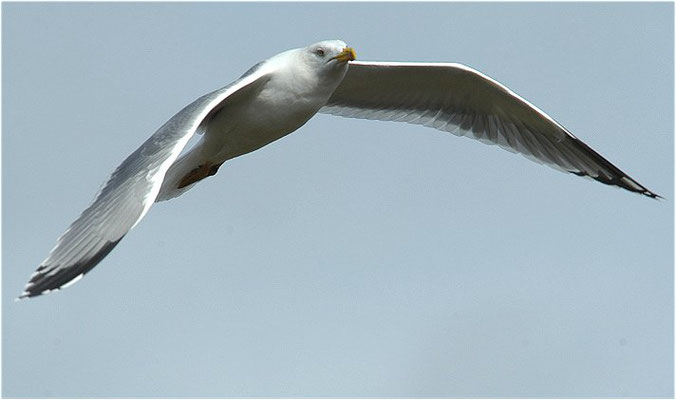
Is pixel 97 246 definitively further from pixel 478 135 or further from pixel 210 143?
pixel 478 135

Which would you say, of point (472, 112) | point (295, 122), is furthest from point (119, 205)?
point (472, 112)

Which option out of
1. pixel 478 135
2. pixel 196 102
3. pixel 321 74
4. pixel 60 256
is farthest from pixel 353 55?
pixel 60 256

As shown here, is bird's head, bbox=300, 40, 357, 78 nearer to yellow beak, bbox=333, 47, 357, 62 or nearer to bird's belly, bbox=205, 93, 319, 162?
yellow beak, bbox=333, 47, 357, 62

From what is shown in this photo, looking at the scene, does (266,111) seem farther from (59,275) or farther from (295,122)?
(59,275)

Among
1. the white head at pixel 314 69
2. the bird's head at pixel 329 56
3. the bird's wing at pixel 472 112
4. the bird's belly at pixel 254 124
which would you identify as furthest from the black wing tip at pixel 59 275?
the bird's wing at pixel 472 112

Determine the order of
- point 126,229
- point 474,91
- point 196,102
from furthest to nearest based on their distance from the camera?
point 474,91, point 196,102, point 126,229

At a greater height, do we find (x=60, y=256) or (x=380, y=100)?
(x=380, y=100)

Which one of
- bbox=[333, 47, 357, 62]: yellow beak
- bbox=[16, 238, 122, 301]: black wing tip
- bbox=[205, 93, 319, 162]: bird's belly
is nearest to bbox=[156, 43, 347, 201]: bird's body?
bbox=[205, 93, 319, 162]: bird's belly

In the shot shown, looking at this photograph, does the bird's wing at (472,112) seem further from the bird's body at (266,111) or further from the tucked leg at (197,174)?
the tucked leg at (197,174)
